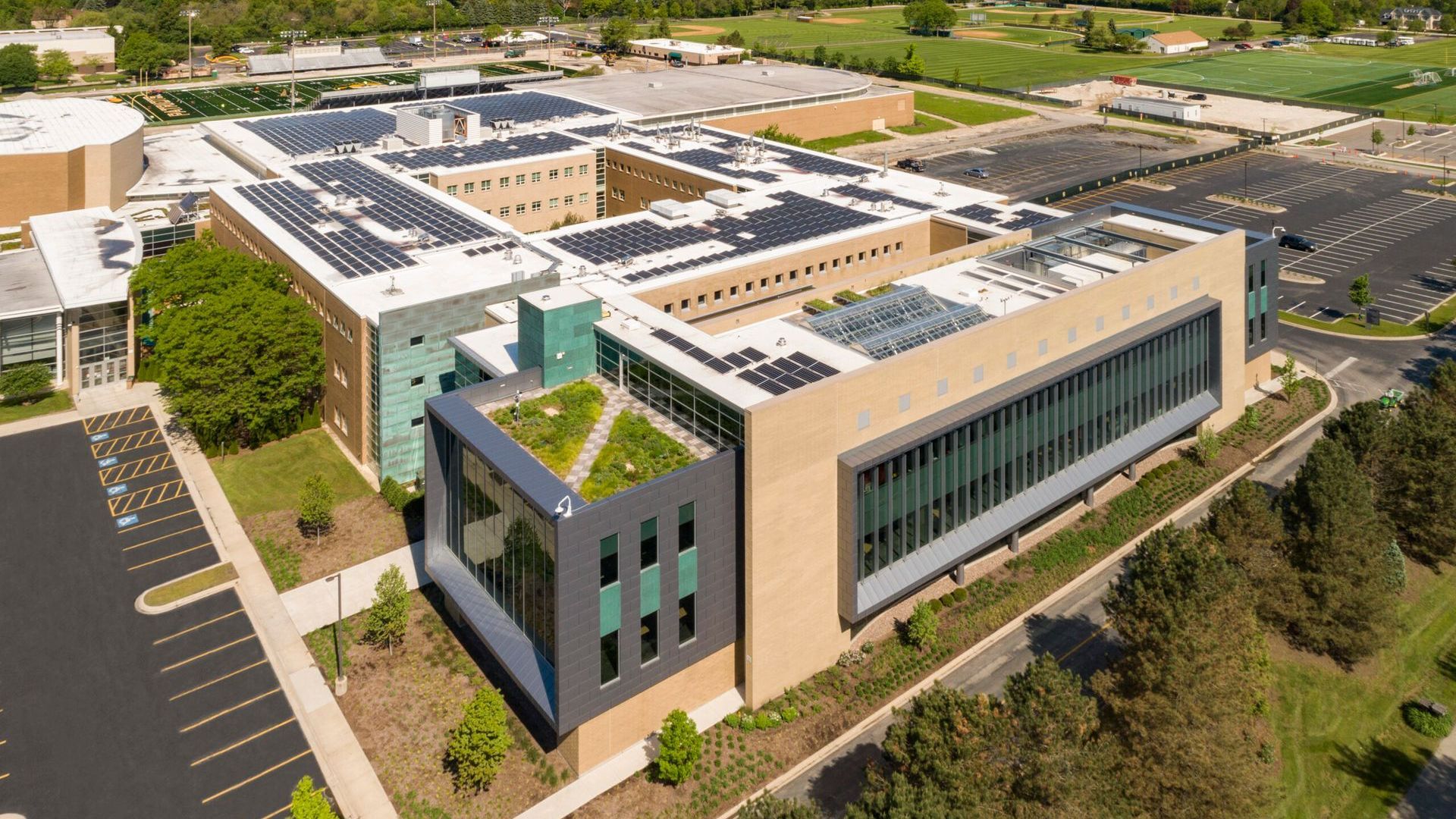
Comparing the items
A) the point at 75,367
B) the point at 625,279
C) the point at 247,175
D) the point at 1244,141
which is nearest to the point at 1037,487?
the point at 625,279

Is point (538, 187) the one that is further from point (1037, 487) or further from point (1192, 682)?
point (1192, 682)

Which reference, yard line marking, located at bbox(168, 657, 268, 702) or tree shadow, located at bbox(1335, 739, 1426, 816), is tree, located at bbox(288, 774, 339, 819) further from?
tree shadow, located at bbox(1335, 739, 1426, 816)

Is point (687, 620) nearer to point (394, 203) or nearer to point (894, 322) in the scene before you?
point (894, 322)

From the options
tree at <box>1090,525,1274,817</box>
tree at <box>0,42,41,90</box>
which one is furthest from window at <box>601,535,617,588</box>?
tree at <box>0,42,41,90</box>

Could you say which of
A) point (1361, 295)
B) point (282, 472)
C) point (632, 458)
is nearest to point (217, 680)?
point (282, 472)

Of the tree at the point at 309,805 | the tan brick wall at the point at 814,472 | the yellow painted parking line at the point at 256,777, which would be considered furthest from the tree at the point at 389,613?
the tan brick wall at the point at 814,472
